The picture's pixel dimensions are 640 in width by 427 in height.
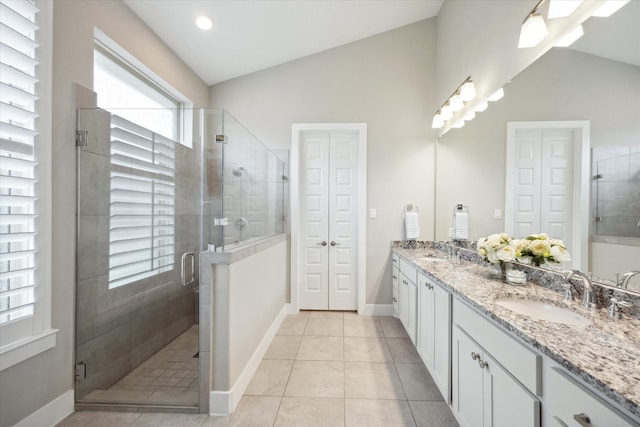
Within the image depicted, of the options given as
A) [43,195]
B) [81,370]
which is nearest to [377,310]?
[81,370]

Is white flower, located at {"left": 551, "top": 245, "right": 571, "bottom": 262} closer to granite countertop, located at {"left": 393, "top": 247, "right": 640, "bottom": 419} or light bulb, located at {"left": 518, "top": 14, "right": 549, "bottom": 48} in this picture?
granite countertop, located at {"left": 393, "top": 247, "right": 640, "bottom": 419}

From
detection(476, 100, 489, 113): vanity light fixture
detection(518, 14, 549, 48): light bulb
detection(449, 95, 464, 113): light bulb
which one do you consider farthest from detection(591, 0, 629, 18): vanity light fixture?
detection(449, 95, 464, 113): light bulb

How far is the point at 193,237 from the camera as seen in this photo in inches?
83.3

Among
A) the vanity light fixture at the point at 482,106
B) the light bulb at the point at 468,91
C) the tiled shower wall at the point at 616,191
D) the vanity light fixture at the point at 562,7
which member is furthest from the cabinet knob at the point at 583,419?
the light bulb at the point at 468,91

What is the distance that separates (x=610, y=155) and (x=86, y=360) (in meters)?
3.00

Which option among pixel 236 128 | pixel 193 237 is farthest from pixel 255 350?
pixel 236 128

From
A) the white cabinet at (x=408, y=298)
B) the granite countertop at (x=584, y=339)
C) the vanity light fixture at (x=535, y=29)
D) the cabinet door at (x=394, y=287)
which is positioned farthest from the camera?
the cabinet door at (x=394, y=287)

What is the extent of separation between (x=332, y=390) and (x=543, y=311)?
55.2 inches

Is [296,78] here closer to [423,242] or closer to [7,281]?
[423,242]

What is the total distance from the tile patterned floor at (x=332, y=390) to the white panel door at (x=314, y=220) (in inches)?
29.2

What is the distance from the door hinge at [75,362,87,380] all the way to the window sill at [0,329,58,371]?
26cm

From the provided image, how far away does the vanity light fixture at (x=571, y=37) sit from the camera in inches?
56.3

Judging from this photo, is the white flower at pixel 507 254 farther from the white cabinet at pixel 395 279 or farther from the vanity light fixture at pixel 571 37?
the white cabinet at pixel 395 279

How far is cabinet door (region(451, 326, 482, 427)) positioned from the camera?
4.43 feet
